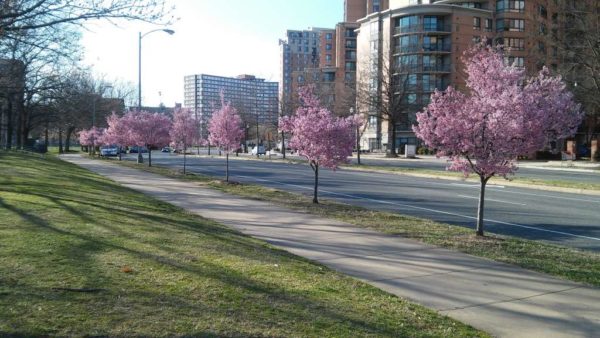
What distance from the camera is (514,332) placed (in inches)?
203

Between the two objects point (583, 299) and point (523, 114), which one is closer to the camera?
point (583, 299)

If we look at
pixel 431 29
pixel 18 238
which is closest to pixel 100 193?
pixel 18 238

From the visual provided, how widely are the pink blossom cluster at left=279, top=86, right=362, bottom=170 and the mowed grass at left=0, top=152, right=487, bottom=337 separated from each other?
6.94 meters

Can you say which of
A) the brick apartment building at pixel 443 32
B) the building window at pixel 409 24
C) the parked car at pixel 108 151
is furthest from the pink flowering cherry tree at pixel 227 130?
the building window at pixel 409 24

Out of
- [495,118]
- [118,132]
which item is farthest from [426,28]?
[495,118]

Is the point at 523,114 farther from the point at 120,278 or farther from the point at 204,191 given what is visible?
the point at 204,191

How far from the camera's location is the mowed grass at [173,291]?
454cm

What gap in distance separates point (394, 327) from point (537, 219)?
10100mm

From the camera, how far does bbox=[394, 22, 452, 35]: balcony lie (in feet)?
264

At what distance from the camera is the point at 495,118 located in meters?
9.43

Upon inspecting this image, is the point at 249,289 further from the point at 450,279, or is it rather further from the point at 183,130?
the point at 183,130

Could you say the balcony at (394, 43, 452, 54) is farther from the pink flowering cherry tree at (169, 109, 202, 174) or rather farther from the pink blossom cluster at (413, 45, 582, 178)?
the pink blossom cluster at (413, 45, 582, 178)

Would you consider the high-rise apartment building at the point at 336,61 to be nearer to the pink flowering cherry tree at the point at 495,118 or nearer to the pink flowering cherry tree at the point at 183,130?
the pink flowering cherry tree at the point at 183,130

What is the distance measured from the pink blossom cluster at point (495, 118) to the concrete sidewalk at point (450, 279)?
2.09 metres
